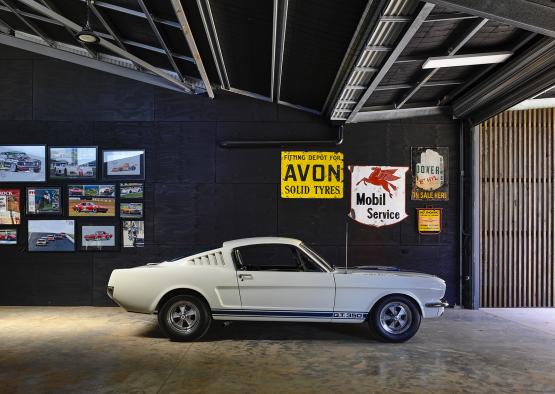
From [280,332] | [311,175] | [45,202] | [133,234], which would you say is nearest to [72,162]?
[45,202]

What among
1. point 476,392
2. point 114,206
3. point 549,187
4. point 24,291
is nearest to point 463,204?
point 549,187

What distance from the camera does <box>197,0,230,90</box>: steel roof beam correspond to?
6.54m

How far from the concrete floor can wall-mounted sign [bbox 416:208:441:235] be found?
2.08 m

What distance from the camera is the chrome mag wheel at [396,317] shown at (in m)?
7.16

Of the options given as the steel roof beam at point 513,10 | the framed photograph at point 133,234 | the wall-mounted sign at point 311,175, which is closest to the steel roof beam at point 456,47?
the steel roof beam at point 513,10

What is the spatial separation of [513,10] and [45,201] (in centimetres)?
916

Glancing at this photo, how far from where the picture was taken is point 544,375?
5.65 metres

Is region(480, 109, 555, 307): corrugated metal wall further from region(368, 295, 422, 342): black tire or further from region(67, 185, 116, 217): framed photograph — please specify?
region(67, 185, 116, 217): framed photograph

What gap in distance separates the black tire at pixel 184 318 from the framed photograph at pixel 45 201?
4381 millimetres

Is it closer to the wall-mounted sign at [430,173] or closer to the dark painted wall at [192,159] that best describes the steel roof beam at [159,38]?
the dark painted wall at [192,159]


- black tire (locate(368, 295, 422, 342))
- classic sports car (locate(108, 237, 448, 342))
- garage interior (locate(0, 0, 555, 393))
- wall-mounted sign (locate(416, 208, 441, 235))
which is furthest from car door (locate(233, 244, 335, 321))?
wall-mounted sign (locate(416, 208, 441, 235))

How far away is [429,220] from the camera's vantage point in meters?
10.1

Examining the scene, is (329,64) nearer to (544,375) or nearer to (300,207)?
(300,207)

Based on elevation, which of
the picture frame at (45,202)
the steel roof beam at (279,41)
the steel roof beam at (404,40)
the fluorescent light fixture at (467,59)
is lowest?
the picture frame at (45,202)
